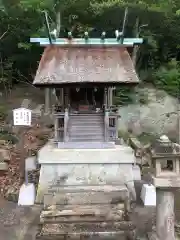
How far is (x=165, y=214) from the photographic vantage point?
22.7 feet

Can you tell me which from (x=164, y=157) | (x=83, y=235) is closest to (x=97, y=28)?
(x=164, y=157)

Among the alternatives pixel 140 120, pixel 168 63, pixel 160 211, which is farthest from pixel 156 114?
pixel 160 211

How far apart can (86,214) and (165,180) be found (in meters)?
2.60

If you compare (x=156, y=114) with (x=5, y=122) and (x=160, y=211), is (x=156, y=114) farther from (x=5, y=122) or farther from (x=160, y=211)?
(x=160, y=211)

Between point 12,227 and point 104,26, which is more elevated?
point 104,26

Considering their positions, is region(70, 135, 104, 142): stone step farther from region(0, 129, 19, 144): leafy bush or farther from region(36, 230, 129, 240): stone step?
region(0, 129, 19, 144): leafy bush

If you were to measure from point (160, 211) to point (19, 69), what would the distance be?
56.9 feet

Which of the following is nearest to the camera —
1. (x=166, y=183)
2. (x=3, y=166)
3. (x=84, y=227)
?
(x=166, y=183)

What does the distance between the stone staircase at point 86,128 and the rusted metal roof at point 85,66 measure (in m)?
1.76

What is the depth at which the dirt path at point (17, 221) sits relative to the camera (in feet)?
25.8

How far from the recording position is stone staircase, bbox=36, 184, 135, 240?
7.46 meters

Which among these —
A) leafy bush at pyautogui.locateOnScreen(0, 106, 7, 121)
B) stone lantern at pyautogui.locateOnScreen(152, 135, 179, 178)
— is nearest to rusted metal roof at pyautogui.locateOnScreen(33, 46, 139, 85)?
stone lantern at pyautogui.locateOnScreen(152, 135, 179, 178)

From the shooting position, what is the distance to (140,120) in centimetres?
1789

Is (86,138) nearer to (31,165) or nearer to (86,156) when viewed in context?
(86,156)
